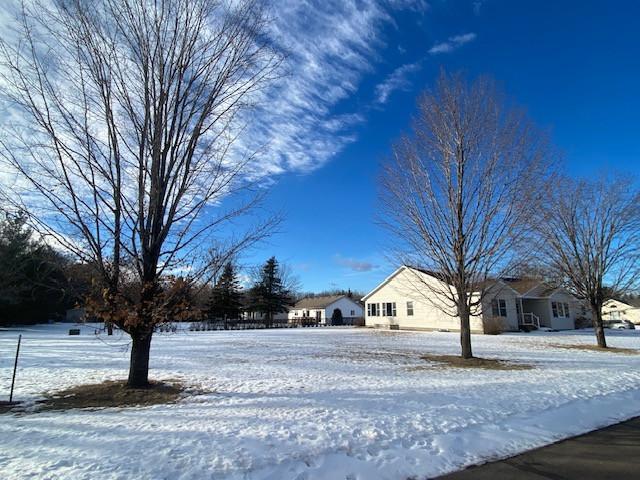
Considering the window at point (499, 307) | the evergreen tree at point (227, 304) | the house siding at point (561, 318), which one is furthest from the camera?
the evergreen tree at point (227, 304)

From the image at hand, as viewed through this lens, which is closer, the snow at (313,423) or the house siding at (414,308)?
the snow at (313,423)

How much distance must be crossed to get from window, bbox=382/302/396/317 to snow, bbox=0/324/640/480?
25.9 metres

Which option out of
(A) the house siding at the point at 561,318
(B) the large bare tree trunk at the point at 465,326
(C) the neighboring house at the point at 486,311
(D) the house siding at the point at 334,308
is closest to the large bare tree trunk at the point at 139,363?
(B) the large bare tree trunk at the point at 465,326

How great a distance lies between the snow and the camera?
417 cm

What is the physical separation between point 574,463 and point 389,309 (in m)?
32.8

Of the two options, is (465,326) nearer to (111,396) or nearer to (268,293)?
(111,396)

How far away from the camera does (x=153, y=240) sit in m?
8.13

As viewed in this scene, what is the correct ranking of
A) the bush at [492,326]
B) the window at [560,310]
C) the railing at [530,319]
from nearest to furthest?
the bush at [492,326], the railing at [530,319], the window at [560,310]

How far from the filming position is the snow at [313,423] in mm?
4168

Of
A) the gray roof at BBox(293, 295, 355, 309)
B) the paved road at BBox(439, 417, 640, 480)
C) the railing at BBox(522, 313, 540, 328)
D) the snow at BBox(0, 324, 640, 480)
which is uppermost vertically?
the gray roof at BBox(293, 295, 355, 309)

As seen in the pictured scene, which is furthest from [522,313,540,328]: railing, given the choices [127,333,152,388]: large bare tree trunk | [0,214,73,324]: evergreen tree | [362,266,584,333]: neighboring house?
[0,214,73,324]: evergreen tree

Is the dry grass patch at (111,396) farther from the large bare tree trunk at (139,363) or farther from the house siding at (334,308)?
the house siding at (334,308)

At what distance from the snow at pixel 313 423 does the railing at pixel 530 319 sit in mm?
24980

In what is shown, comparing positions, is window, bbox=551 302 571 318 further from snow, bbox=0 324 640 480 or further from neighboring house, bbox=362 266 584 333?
snow, bbox=0 324 640 480
